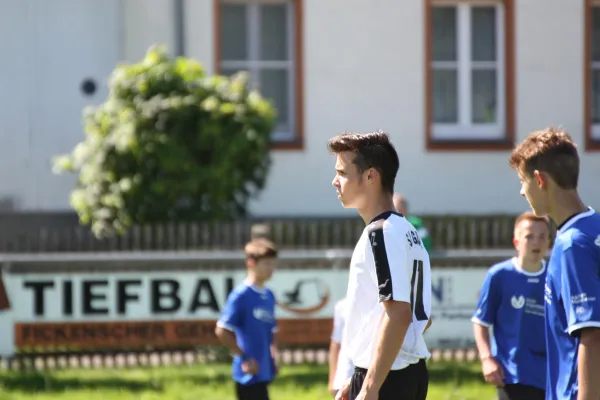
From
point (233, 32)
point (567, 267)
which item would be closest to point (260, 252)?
point (567, 267)

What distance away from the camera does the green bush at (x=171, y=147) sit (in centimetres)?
1463

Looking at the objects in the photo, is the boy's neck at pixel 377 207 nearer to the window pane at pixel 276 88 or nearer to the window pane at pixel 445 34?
the window pane at pixel 276 88

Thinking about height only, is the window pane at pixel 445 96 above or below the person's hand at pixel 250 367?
above

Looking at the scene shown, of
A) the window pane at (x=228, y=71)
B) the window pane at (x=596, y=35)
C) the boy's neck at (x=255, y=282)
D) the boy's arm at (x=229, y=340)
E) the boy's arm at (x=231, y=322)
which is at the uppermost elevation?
the window pane at (x=596, y=35)

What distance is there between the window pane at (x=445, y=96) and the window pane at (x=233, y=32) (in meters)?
3.03

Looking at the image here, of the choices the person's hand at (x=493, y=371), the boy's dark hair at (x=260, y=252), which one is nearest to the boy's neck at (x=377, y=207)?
the person's hand at (x=493, y=371)

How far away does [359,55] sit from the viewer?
1806cm

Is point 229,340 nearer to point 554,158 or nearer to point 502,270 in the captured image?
point 502,270

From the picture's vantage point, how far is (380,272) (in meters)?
4.68

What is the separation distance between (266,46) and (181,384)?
8441 mm

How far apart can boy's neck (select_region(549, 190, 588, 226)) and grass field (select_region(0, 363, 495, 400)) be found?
580 cm

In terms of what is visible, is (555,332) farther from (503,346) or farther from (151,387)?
(151,387)

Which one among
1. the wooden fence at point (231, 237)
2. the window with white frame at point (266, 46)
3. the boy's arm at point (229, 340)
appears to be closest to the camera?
the boy's arm at point (229, 340)

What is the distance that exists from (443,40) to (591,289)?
48.0ft
